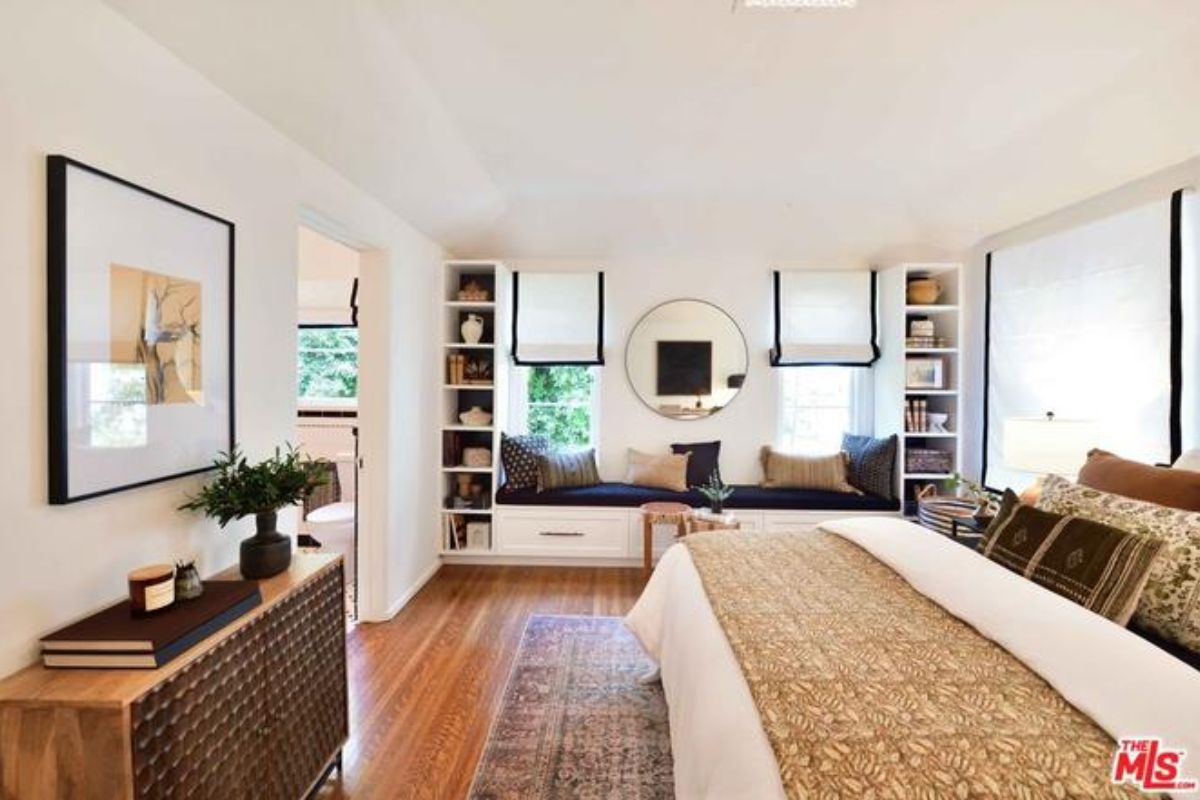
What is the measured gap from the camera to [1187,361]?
2336 mm

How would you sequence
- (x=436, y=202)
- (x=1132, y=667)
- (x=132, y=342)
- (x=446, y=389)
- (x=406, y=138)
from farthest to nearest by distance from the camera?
(x=446, y=389) → (x=436, y=202) → (x=406, y=138) → (x=132, y=342) → (x=1132, y=667)

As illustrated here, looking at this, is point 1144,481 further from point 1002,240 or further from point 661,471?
point 661,471

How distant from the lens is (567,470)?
3.85 m

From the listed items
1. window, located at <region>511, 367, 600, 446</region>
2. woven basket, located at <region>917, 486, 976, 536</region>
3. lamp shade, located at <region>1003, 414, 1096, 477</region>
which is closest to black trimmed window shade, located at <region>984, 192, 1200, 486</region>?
lamp shade, located at <region>1003, 414, 1096, 477</region>

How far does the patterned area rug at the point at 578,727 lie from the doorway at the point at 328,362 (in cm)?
229

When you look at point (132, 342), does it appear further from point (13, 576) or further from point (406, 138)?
point (406, 138)

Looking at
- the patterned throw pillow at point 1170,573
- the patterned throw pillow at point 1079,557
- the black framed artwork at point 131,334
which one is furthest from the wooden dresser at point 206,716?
the patterned throw pillow at point 1170,573

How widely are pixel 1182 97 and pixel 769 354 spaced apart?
2389 mm

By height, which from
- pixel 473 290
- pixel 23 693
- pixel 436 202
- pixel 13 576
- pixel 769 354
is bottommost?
Result: pixel 23 693

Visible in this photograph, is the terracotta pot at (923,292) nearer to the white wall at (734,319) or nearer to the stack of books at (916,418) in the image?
the stack of books at (916,418)

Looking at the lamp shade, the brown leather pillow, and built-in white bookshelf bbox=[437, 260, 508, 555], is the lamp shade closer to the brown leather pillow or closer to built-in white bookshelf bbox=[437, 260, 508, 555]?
the brown leather pillow

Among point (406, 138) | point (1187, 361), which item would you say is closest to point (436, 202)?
point (406, 138)

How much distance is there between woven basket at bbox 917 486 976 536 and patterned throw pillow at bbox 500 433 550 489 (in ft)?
8.03

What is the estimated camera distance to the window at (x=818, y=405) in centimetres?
414
